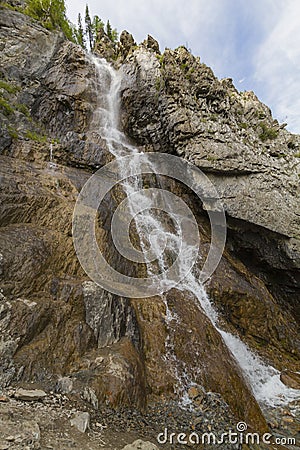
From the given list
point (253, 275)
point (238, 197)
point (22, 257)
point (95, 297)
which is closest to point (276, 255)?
point (253, 275)

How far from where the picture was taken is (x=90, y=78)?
60.4ft

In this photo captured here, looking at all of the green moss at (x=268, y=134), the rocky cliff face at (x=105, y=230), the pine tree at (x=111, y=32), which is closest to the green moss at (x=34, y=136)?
the rocky cliff face at (x=105, y=230)

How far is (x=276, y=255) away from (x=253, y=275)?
1.58 metres

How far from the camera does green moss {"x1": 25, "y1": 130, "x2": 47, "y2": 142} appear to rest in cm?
1237

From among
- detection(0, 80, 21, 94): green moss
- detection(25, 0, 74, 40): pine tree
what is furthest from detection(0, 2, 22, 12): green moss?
detection(0, 80, 21, 94): green moss

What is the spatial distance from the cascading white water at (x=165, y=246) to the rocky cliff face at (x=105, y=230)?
59 centimetres

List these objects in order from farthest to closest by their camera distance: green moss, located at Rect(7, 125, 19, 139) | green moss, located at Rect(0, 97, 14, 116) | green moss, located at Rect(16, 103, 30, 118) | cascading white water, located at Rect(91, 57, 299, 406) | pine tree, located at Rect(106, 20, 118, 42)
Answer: pine tree, located at Rect(106, 20, 118, 42)
green moss, located at Rect(16, 103, 30, 118)
green moss, located at Rect(0, 97, 14, 116)
green moss, located at Rect(7, 125, 19, 139)
cascading white water, located at Rect(91, 57, 299, 406)

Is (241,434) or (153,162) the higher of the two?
(153,162)

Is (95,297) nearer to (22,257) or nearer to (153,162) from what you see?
(22,257)

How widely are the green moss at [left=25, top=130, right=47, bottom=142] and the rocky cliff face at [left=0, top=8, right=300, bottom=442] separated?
0.08m

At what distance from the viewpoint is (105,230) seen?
30.2ft

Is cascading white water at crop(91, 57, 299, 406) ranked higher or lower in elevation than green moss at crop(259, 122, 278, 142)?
lower

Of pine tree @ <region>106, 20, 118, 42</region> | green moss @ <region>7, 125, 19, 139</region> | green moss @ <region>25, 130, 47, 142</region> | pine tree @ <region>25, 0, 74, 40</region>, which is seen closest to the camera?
green moss @ <region>7, 125, 19, 139</region>

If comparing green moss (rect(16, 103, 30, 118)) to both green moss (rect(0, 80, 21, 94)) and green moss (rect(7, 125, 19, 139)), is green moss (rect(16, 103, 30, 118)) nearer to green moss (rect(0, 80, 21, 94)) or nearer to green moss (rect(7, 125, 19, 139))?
green moss (rect(0, 80, 21, 94))
